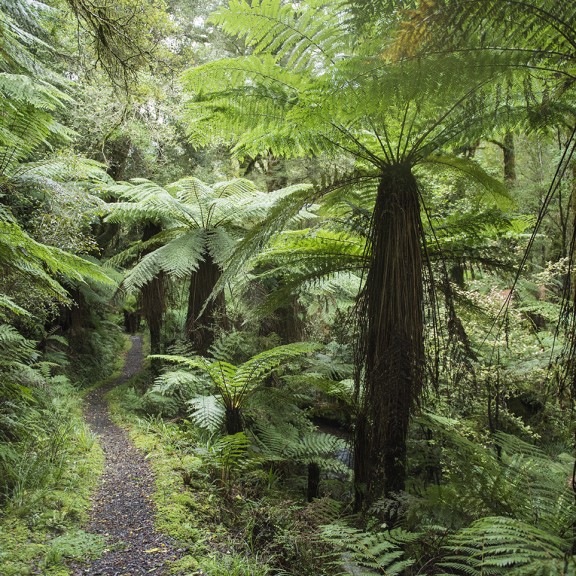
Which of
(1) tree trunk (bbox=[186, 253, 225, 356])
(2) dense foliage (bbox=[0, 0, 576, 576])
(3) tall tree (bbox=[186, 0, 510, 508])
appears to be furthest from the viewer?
(1) tree trunk (bbox=[186, 253, 225, 356])

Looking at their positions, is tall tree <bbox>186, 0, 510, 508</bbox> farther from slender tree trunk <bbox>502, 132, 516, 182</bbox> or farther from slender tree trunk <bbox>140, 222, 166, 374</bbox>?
slender tree trunk <bbox>502, 132, 516, 182</bbox>

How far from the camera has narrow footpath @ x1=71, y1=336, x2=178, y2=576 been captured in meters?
2.79

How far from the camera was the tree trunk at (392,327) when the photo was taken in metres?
2.53

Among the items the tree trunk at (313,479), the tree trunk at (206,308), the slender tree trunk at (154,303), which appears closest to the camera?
the tree trunk at (313,479)

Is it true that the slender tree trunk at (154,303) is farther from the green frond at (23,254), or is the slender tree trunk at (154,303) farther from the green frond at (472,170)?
the green frond at (472,170)

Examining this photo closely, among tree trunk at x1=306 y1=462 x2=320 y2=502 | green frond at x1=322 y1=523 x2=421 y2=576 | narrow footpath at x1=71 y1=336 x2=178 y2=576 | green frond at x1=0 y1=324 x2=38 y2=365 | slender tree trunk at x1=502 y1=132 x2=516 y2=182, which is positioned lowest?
narrow footpath at x1=71 y1=336 x2=178 y2=576

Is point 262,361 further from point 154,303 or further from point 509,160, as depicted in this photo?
point 509,160

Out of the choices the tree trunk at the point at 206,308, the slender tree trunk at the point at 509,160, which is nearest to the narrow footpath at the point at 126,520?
the tree trunk at the point at 206,308

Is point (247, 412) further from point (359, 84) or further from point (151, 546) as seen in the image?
point (359, 84)

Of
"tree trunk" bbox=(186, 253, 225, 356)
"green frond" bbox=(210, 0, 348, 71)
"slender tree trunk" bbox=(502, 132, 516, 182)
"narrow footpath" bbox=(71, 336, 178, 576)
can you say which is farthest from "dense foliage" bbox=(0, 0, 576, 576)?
"slender tree trunk" bbox=(502, 132, 516, 182)

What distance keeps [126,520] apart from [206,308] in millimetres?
3273

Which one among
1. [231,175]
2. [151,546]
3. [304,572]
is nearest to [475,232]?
[304,572]

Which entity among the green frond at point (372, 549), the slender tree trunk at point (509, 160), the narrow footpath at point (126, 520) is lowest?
the narrow footpath at point (126, 520)

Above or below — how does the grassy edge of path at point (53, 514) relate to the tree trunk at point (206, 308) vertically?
below
